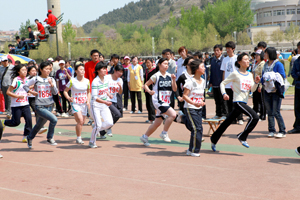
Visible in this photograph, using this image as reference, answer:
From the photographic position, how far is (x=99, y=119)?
25.6ft

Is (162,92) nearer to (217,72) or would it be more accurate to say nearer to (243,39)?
(217,72)

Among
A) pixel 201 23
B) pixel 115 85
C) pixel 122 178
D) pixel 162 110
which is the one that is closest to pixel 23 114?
pixel 115 85

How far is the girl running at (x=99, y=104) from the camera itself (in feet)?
25.5

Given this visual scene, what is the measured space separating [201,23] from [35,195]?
10249 centimetres

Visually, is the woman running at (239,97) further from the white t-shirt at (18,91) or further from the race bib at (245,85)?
the white t-shirt at (18,91)

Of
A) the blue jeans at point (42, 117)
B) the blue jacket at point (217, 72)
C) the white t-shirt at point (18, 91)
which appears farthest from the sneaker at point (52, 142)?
the blue jacket at point (217, 72)

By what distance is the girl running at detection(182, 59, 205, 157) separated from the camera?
679 centimetres

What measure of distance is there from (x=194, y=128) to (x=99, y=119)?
2152 millimetres

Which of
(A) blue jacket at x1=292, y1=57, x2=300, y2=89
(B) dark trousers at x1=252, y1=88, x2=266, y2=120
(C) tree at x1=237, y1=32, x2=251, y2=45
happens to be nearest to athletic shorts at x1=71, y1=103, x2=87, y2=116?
(A) blue jacket at x1=292, y1=57, x2=300, y2=89

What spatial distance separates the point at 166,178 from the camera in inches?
217

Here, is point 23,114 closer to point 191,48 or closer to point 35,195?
point 35,195

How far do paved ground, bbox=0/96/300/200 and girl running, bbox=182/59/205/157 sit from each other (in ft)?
0.88

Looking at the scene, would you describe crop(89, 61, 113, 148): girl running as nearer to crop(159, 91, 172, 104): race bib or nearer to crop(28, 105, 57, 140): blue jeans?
crop(28, 105, 57, 140): blue jeans

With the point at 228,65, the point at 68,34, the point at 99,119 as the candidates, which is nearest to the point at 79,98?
the point at 99,119
